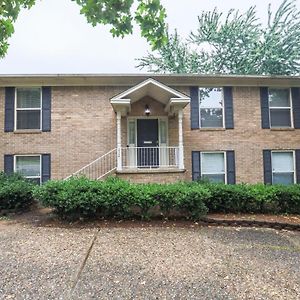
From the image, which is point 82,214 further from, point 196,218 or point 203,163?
point 203,163

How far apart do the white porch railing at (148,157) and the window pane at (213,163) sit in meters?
1.26

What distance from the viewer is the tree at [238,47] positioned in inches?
806

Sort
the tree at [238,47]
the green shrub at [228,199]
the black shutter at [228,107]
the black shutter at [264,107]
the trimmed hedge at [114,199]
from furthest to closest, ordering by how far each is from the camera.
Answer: the tree at [238,47] < the black shutter at [264,107] < the black shutter at [228,107] < the green shrub at [228,199] < the trimmed hedge at [114,199]

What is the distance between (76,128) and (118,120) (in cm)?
186

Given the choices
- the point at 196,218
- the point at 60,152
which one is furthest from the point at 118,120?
the point at 196,218

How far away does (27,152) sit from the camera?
10.8 m

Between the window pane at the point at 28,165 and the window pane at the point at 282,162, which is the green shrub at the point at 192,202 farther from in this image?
the window pane at the point at 28,165

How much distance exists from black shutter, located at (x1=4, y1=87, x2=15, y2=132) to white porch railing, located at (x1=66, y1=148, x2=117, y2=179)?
304cm

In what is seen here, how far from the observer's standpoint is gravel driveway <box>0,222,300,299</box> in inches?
151

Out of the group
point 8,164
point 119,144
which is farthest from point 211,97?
point 8,164

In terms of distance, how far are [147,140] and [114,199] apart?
14.3 ft

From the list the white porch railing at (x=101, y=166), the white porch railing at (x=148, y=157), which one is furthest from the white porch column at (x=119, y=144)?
the white porch railing at (x=148, y=157)

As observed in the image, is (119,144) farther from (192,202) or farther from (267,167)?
(267,167)

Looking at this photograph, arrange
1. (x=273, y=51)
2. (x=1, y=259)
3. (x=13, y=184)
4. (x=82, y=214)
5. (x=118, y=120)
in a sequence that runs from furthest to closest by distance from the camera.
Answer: (x=273, y=51) → (x=118, y=120) → (x=13, y=184) → (x=82, y=214) → (x=1, y=259)
